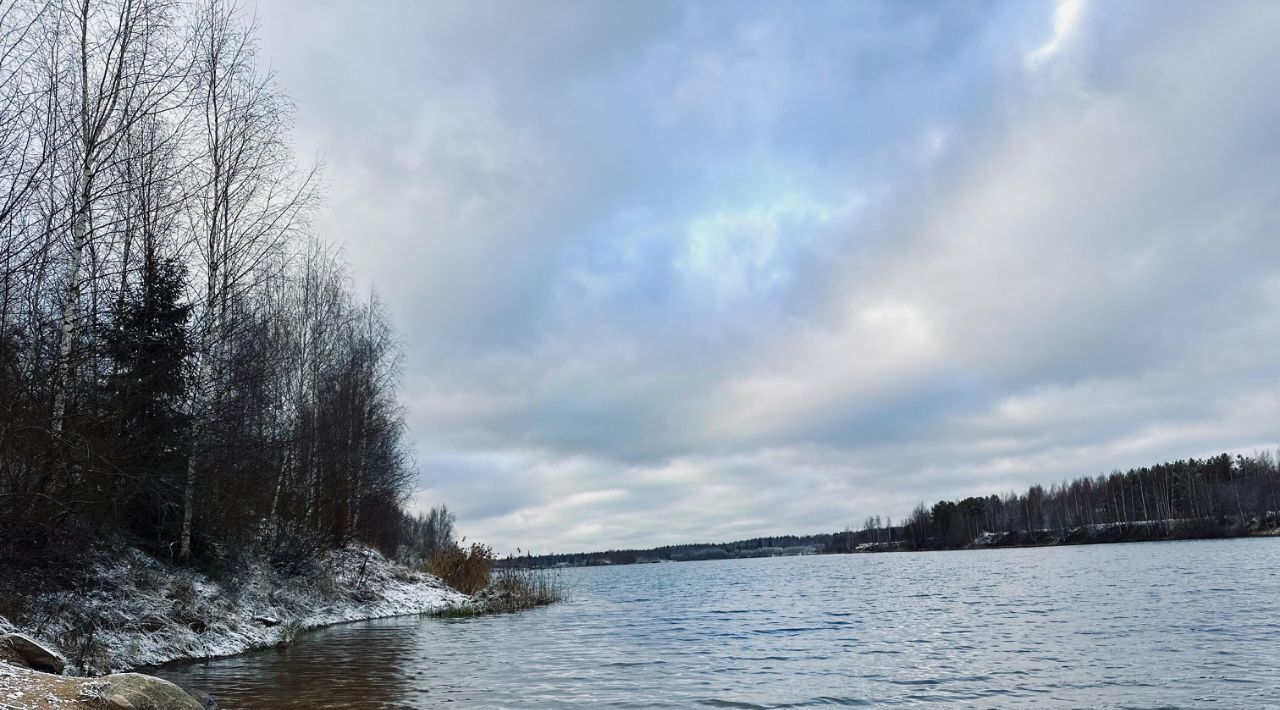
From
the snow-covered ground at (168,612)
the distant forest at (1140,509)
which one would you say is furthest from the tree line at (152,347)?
the distant forest at (1140,509)

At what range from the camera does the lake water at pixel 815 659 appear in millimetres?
12438

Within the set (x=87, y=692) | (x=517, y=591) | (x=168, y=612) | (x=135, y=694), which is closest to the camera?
(x=87, y=692)

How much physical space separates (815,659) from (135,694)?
13846 millimetres

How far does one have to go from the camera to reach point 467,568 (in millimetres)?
43719

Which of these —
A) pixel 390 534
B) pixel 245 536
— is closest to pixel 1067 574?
pixel 390 534

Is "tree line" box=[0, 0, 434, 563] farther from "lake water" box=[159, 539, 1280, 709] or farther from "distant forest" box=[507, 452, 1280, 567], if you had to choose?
"distant forest" box=[507, 452, 1280, 567]

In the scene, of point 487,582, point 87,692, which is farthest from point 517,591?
point 87,692

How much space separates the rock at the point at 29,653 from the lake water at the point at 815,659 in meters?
2.52

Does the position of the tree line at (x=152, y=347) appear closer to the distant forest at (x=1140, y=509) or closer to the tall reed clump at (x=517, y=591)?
the tall reed clump at (x=517, y=591)

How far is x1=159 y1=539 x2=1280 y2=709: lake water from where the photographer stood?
490 inches

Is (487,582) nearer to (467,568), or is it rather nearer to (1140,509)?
(467,568)

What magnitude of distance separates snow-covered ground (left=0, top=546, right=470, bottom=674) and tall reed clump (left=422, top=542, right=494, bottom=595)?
13273 millimetres

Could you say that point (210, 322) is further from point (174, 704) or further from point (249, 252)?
point (174, 704)

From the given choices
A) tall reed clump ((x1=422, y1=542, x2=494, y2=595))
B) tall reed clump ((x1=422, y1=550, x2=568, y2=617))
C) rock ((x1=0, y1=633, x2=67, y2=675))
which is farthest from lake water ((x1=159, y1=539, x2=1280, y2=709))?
tall reed clump ((x1=422, y1=542, x2=494, y2=595))
